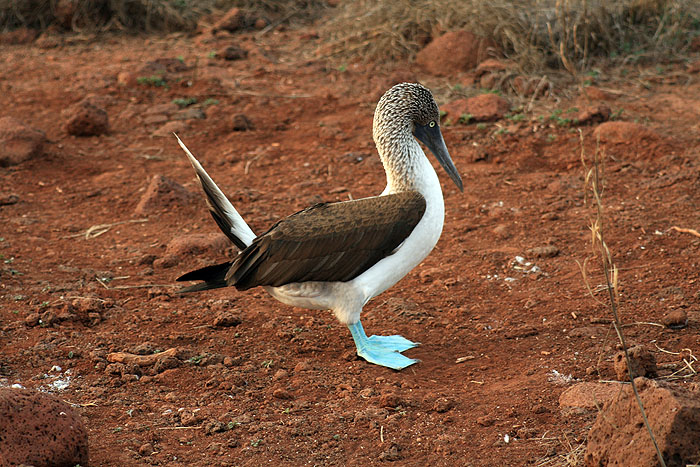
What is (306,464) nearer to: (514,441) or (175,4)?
(514,441)

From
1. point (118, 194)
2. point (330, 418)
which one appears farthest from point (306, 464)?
point (118, 194)

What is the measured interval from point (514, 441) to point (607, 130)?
4074 mm

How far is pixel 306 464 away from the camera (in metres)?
3.38

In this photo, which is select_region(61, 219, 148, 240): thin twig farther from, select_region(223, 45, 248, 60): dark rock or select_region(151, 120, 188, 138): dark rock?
select_region(223, 45, 248, 60): dark rock

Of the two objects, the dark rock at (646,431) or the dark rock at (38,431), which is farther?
the dark rock at (38,431)

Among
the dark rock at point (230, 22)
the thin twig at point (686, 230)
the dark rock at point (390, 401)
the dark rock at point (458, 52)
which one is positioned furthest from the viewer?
the dark rock at point (230, 22)

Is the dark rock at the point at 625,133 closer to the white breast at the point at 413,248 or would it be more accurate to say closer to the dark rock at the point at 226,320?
the white breast at the point at 413,248

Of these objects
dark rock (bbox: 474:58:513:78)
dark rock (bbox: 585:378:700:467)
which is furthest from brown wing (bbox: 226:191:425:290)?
dark rock (bbox: 474:58:513:78)

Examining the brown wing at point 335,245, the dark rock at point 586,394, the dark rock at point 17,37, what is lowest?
the dark rock at point 17,37

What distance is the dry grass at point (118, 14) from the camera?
1065cm

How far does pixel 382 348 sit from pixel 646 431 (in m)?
1.73

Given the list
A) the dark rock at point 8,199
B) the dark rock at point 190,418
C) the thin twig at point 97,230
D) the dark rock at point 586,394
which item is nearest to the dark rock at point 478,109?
the thin twig at point 97,230

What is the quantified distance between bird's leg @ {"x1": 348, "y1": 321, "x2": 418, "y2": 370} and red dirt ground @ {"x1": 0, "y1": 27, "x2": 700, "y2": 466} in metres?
0.06

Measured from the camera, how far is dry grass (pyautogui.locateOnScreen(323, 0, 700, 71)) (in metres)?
8.29
